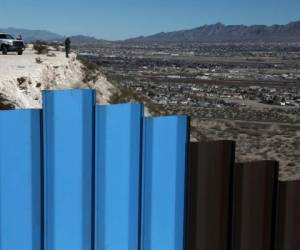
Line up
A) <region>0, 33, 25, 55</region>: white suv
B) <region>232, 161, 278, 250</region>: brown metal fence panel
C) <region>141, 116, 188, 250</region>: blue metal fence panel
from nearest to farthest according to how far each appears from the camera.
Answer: <region>141, 116, 188, 250</region>: blue metal fence panel < <region>232, 161, 278, 250</region>: brown metal fence panel < <region>0, 33, 25, 55</region>: white suv

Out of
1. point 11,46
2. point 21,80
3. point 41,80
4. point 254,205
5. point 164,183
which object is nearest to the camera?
point 164,183

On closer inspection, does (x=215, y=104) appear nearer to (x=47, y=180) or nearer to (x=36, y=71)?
(x=36, y=71)

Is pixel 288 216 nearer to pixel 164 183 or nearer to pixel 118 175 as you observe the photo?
pixel 164 183

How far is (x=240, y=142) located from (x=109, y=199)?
40.0 meters

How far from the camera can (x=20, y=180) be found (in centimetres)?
390

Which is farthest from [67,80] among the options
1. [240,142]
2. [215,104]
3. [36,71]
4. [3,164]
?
[215,104]

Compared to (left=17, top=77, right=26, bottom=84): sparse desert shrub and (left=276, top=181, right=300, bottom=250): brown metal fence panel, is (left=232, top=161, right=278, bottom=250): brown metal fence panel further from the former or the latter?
(left=17, top=77, right=26, bottom=84): sparse desert shrub

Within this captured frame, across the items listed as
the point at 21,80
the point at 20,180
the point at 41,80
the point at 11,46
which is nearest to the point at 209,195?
the point at 20,180

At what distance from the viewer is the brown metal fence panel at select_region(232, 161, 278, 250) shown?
4102 millimetres

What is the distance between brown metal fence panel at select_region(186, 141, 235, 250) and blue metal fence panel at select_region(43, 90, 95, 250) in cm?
78

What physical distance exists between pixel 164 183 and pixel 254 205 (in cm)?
75

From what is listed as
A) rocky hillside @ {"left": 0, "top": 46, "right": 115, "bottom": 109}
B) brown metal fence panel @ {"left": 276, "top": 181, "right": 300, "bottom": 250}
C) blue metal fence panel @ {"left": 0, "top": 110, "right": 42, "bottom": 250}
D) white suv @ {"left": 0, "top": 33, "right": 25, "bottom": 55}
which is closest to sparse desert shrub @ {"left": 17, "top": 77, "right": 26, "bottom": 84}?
rocky hillside @ {"left": 0, "top": 46, "right": 115, "bottom": 109}

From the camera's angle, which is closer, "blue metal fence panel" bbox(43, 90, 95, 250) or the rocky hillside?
"blue metal fence panel" bbox(43, 90, 95, 250)

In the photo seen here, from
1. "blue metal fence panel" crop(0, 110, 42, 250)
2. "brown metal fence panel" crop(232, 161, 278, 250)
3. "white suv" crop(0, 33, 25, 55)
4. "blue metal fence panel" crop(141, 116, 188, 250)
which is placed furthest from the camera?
"white suv" crop(0, 33, 25, 55)
